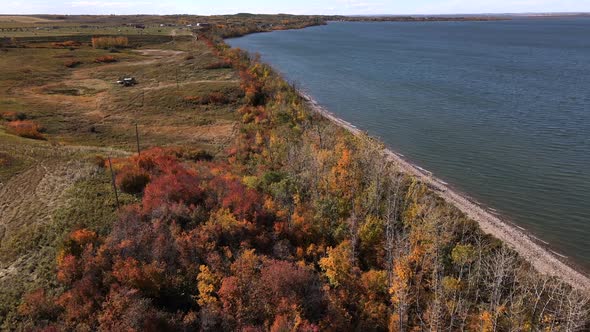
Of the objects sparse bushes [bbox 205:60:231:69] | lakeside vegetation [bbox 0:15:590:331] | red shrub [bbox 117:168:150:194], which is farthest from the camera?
sparse bushes [bbox 205:60:231:69]

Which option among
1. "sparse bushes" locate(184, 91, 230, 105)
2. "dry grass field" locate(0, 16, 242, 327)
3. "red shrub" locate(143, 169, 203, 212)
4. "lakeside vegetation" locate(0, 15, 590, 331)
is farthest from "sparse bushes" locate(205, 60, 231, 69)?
"red shrub" locate(143, 169, 203, 212)

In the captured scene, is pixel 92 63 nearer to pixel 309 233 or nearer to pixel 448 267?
pixel 309 233

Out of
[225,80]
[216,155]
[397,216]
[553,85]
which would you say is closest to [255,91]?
[225,80]

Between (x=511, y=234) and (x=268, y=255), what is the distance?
27043 mm

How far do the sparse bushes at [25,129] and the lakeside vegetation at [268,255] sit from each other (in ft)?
14.8

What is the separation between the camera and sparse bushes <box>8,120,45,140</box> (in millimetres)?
59188

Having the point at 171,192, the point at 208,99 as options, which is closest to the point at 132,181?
the point at 171,192

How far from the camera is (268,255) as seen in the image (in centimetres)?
3347

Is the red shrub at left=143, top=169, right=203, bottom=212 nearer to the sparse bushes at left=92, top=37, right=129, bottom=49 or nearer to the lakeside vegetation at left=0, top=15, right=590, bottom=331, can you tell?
the lakeside vegetation at left=0, top=15, right=590, bottom=331

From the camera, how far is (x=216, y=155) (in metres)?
59.2

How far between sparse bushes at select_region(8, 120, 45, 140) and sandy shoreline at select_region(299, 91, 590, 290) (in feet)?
182

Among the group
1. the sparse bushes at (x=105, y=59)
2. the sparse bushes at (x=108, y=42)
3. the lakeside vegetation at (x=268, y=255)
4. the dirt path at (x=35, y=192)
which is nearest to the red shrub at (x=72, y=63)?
the sparse bushes at (x=105, y=59)

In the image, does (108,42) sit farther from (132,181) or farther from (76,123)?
(132,181)

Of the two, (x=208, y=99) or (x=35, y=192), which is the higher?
(x=208, y=99)
